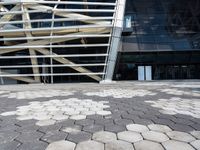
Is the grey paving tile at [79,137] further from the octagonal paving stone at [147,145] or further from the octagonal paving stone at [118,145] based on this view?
the octagonal paving stone at [147,145]

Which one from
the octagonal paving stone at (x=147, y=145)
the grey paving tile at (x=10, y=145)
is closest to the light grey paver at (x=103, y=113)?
the octagonal paving stone at (x=147, y=145)

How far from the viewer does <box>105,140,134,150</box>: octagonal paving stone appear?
3.00 meters

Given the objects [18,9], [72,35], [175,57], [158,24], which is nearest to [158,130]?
[72,35]

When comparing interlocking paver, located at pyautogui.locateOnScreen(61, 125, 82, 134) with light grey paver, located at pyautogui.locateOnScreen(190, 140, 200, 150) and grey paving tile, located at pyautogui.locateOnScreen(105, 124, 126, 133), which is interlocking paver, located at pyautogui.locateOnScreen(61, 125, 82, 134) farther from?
light grey paver, located at pyautogui.locateOnScreen(190, 140, 200, 150)

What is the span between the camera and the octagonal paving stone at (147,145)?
2.99 m

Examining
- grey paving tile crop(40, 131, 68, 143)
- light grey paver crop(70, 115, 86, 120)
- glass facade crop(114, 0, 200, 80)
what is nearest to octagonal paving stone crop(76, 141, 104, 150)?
grey paving tile crop(40, 131, 68, 143)

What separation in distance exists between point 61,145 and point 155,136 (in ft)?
5.13

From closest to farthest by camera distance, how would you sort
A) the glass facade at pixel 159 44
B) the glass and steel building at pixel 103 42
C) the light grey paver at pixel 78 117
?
the light grey paver at pixel 78 117
the glass and steel building at pixel 103 42
the glass facade at pixel 159 44

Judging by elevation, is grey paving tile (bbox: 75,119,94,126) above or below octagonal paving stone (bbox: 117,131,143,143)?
above

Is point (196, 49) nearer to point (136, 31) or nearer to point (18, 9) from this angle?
point (136, 31)

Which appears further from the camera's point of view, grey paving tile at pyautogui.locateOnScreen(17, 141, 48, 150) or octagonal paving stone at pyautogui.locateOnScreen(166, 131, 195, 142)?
octagonal paving stone at pyautogui.locateOnScreen(166, 131, 195, 142)

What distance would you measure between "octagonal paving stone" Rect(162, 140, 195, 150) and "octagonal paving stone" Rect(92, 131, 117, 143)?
2.69 ft

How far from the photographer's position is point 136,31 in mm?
20656

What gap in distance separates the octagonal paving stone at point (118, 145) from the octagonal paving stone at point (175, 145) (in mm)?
542
